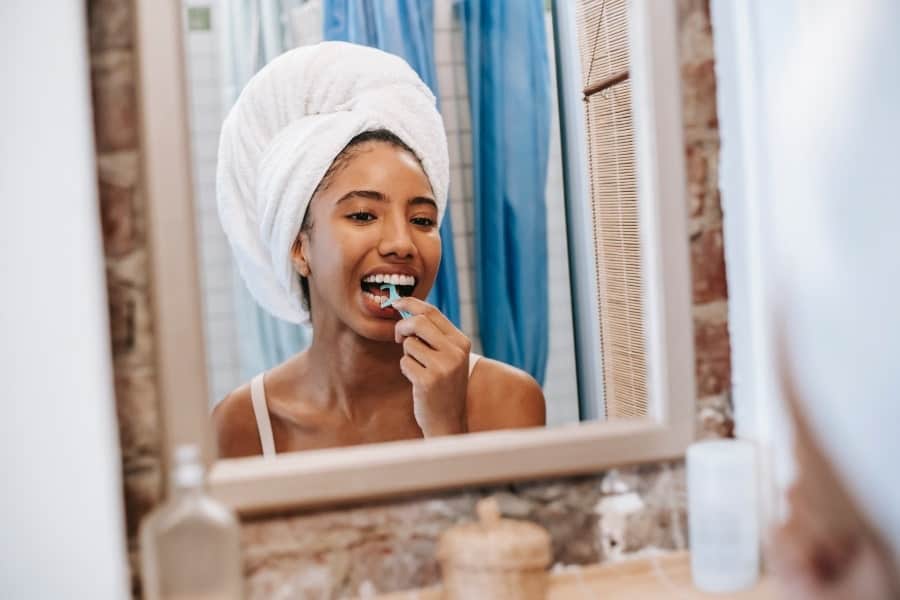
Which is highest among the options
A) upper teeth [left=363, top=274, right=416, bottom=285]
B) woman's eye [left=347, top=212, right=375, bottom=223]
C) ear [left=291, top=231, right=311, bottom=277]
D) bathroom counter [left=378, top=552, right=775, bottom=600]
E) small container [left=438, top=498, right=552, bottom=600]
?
woman's eye [left=347, top=212, right=375, bottom=223]

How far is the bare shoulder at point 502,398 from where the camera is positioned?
1.06m

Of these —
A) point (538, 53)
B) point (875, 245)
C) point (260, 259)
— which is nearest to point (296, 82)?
point (260, 259)

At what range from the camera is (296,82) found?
1166 millimetres

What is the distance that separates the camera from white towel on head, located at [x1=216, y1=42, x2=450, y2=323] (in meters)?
1.12

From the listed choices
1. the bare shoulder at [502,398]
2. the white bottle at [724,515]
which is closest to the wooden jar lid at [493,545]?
the white bottle at [724,515]

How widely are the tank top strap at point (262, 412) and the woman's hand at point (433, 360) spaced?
20cm

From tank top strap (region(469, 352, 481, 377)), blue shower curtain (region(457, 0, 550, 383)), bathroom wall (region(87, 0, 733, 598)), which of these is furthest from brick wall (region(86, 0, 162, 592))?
blue shower curtain (region(457, 0, 550, 383))

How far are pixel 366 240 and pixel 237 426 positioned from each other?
0.32 m

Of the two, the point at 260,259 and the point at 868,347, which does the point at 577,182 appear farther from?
the point at 868,347

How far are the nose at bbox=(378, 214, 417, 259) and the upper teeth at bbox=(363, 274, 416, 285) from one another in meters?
0.03

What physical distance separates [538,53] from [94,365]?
0.93 meters

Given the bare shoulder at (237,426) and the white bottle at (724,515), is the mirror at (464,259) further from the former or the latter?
the white bottle at (724,515)

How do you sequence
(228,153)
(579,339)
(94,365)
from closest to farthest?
(94,365)
(228,153)
(579,339)

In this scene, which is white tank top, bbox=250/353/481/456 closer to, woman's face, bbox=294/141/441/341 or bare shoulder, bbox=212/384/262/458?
bare shoulder, bbox=212/384/262/458
